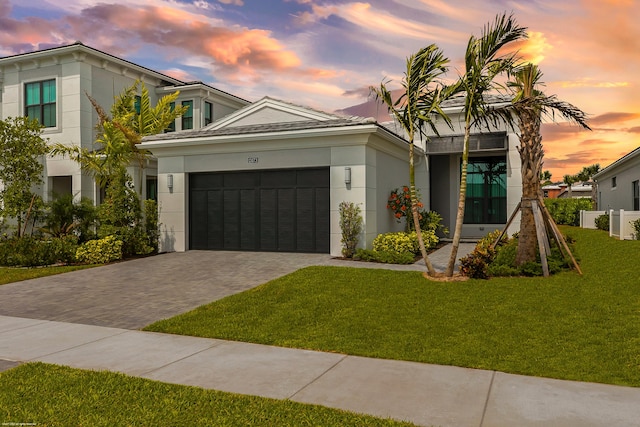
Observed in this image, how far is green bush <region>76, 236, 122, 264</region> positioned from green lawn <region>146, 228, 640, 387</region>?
7718 millimetres

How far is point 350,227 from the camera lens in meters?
15.4

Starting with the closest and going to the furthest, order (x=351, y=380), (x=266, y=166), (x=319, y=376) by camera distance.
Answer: (x=351, y=380) < (x=319, y=376) < (x=266, y=166)

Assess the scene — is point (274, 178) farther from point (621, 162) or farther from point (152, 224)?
point (621, 162)

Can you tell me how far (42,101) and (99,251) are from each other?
1222cm

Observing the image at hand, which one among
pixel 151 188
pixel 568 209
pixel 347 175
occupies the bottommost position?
pixel 568 209

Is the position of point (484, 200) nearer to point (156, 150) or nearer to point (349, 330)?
point (156, 150)

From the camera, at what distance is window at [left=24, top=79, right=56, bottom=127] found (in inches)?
915

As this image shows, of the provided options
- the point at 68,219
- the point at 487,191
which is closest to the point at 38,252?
the point at 68,219

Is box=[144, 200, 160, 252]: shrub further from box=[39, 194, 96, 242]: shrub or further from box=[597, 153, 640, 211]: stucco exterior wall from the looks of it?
box=[597, 153, 640, 211]: stucco exterior wall

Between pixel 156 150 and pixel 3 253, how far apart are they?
638 cm

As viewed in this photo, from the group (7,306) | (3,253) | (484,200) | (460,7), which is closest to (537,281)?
(460,7)

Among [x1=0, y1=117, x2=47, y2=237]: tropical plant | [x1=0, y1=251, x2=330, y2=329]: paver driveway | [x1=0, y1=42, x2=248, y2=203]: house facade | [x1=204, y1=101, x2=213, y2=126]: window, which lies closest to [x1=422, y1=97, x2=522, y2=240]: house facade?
[x1=0, y1=251, x2=330, y2=329]: paver driveway

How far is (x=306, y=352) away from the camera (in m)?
6.57

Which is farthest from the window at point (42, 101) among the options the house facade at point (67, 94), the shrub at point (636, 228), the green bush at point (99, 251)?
the shrub at point (636, 228)
